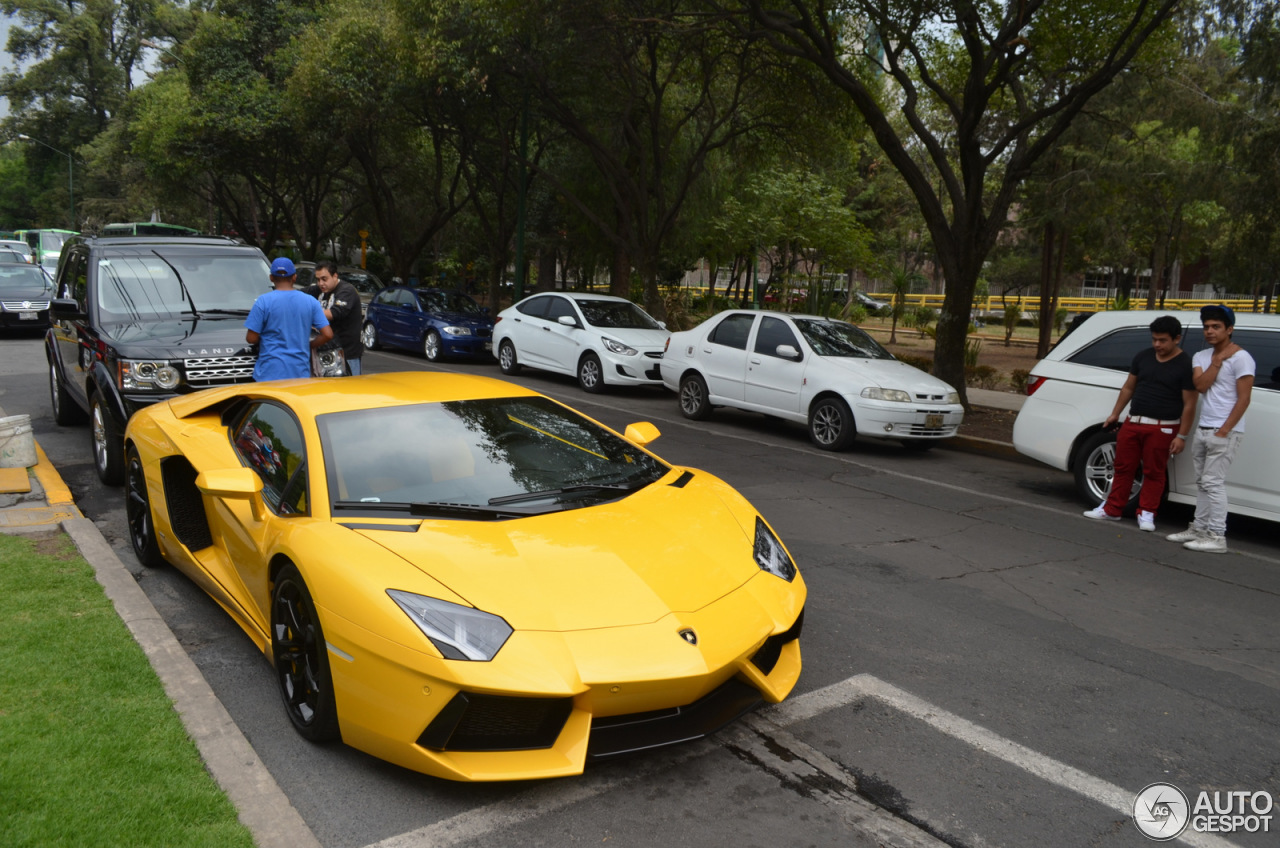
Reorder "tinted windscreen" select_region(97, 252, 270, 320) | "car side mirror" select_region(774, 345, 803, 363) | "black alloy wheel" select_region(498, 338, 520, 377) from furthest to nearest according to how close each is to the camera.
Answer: "black alloy wheel" select_region(498, 338, 520, 377), "car side mirror" select_region(774, 345, 803, 363), "tinted windscreen" select_region(97, 252, 270, 320)

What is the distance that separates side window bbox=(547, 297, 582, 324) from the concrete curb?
11.2m

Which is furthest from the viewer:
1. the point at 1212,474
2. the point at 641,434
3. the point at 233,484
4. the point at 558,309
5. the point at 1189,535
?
the point at 558,309

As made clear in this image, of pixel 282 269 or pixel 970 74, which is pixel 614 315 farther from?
pixel 282 269

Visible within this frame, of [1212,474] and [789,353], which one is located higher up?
[789,353]

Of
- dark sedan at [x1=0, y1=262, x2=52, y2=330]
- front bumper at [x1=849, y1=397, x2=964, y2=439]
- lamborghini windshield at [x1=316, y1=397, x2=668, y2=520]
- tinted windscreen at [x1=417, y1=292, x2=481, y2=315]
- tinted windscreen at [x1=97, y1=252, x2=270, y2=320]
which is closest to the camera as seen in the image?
lamborghini windshield at [x1=316, y1=397, x2=668, y2=520]

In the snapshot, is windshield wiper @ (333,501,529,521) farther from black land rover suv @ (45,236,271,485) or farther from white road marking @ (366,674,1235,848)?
black land rover suv @ (45,236,271,485)

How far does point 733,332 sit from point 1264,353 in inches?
243

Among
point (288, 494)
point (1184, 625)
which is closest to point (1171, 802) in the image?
point (1184, 625)

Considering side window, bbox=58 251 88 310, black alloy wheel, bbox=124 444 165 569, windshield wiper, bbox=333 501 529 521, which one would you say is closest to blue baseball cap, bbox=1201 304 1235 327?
windshield wiper, bbox=333 501 529 521

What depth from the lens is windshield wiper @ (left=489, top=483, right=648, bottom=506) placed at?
3.93m

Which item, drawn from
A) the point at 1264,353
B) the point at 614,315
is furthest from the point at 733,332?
the point at 1264,353

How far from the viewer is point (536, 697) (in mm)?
2918

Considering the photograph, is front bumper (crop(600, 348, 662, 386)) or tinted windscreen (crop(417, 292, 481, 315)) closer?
front bumper (crop(600, 348, 662, 386))

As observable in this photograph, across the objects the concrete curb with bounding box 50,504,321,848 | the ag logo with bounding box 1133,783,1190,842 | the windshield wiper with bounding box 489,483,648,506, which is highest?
the windshield wiper with bounding box 489,483,648,506
